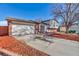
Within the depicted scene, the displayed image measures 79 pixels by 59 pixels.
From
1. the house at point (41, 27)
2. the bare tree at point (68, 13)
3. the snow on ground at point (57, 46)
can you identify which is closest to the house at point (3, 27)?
the snow on ground at point (57, 46)

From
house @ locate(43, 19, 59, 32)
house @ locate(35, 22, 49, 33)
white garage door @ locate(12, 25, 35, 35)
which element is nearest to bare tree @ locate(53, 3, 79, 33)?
house @ locate(43, 19, 59, 32)

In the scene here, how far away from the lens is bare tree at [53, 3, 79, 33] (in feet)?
7.18

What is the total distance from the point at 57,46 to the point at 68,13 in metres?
0.44

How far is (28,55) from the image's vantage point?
2.20m

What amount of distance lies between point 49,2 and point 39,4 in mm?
128

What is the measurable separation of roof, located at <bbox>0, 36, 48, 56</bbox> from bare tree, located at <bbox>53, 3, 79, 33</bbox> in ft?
1.62

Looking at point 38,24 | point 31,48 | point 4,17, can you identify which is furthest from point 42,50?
point 4,17

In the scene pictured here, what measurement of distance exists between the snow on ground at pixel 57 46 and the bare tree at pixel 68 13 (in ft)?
0.64

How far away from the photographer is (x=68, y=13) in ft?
7.24

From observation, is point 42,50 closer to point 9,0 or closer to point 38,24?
point 38,24

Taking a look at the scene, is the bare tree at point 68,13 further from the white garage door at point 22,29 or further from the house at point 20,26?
the white garage door at point 22,29

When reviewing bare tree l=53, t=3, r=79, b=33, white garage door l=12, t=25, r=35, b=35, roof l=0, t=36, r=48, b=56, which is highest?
bare tree l=53, t=3, r=79, b=33

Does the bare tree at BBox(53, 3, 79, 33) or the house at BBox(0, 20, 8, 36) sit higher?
the bare tree at BBox(53, 3, 79, 33)

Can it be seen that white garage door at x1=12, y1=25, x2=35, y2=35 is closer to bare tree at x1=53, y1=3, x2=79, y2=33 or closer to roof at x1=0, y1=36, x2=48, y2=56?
roof at x1=0, y1=36, x2=48, y2=56
